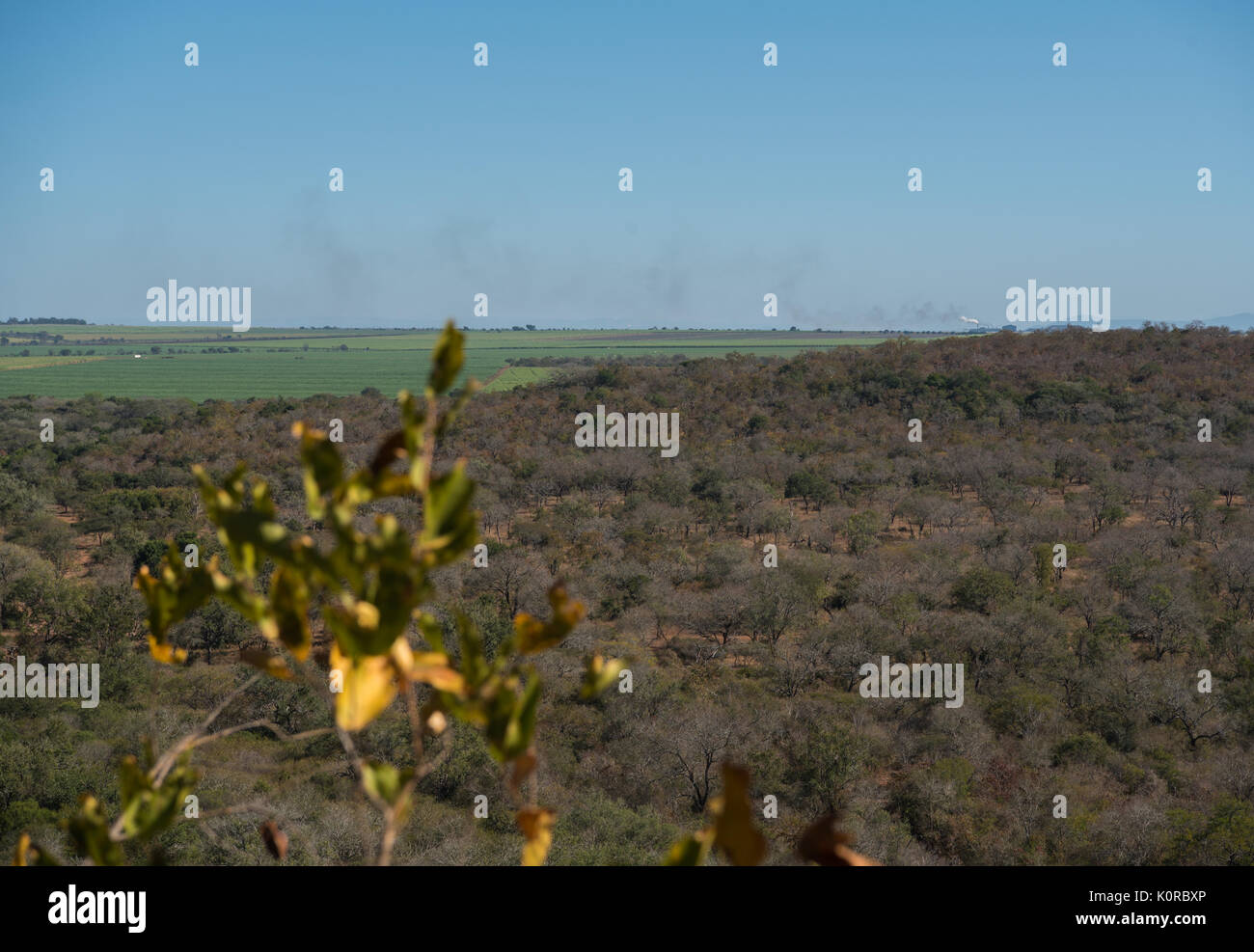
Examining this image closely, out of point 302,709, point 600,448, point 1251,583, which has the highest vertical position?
point 600,448

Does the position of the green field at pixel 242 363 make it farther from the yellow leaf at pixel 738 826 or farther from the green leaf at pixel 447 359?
the yellow leaf at pixel 738 826

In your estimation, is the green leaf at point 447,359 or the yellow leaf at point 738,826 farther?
the green leaf at point 447,359

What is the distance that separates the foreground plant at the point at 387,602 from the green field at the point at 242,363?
3439cm

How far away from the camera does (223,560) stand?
19.6 meters

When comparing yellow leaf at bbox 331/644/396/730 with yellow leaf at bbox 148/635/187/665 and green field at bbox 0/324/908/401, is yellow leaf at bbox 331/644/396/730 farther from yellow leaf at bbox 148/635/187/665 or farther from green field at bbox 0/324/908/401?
green field at bbox 0/324/908/401

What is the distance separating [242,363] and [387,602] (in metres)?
111

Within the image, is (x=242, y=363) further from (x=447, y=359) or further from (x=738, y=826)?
(x=738, y=826)

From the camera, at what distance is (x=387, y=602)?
36.6 inches

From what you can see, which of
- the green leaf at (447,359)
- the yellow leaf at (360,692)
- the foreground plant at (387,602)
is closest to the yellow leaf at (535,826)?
the foreground plant at (387,602)

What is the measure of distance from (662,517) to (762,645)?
8561mm

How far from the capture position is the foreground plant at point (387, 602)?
93cm

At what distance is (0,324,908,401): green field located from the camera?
66.4 m
